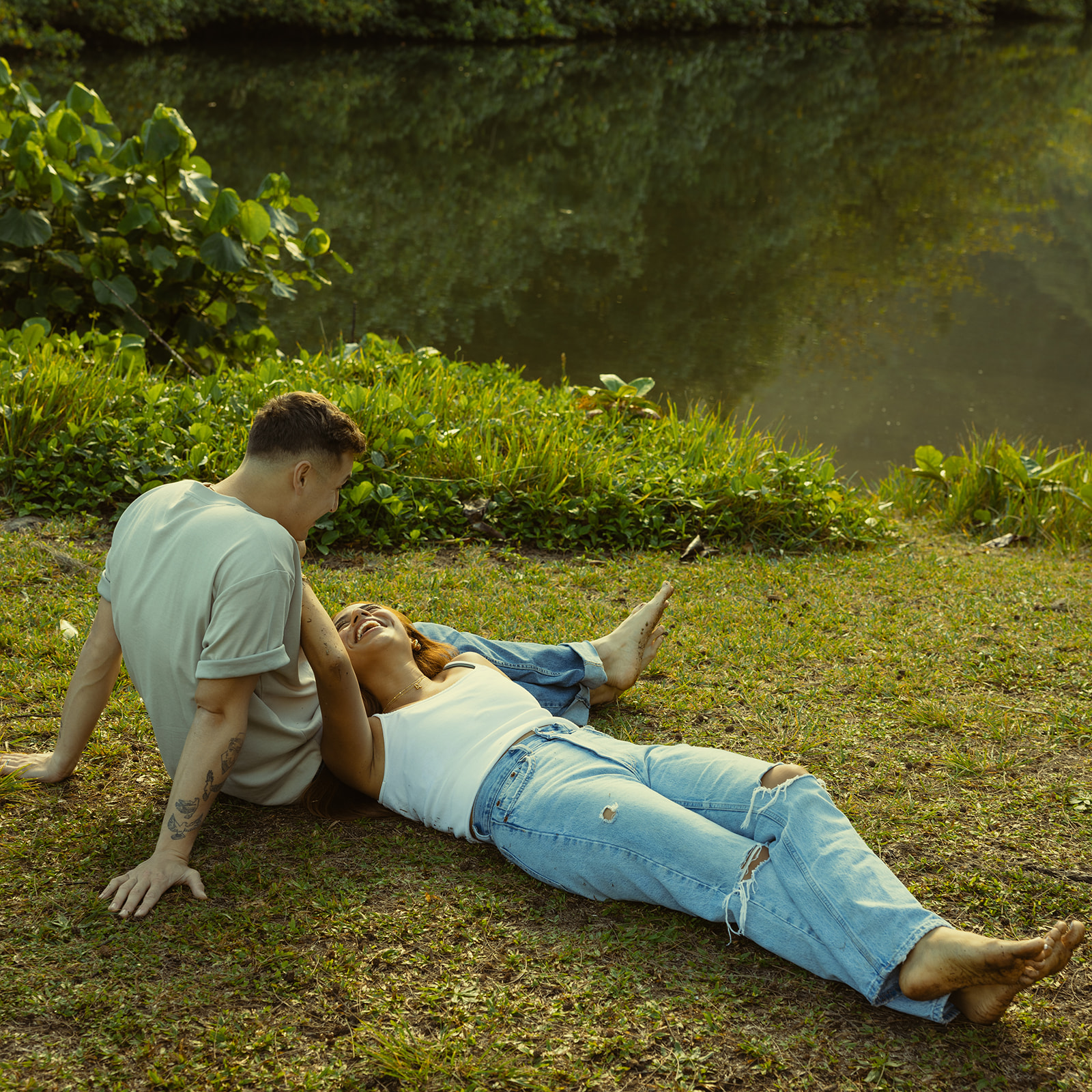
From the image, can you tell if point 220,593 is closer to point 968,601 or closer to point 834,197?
point 968,601

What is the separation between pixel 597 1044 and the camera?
2377 millimetres

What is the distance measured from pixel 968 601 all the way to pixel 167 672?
378 centimetres

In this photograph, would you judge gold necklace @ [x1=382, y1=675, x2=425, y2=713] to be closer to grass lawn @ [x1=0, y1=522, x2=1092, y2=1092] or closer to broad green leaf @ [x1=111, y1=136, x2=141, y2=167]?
grass lawn @ [x1=0, y1=522, x2=1092, y2=1092]

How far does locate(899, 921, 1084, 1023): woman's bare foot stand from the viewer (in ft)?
7.27

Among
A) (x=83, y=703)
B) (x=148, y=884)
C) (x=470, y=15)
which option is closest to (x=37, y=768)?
(x=83, y=703)

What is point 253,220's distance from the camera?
656 centimetres

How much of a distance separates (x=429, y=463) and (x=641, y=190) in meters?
11.4

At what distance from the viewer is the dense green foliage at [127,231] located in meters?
6.31

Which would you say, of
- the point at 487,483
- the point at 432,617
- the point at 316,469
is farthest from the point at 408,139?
the point at 316,469

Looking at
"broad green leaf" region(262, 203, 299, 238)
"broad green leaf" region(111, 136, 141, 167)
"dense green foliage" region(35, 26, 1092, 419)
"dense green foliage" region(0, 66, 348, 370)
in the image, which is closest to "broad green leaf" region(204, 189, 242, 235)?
"dense green foliage" region(0, 66, 348, 370)

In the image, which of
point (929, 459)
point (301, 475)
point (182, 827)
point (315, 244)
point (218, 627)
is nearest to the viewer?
point (218, 627)

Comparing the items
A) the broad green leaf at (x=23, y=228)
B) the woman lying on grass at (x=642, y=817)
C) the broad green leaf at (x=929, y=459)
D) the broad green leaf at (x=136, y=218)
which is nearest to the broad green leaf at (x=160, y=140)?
the broad green leaf at (x=136, y=218)

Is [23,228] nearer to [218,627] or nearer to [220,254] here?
[220,254]

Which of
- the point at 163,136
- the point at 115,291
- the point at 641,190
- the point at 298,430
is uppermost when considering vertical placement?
the point at 641,190
